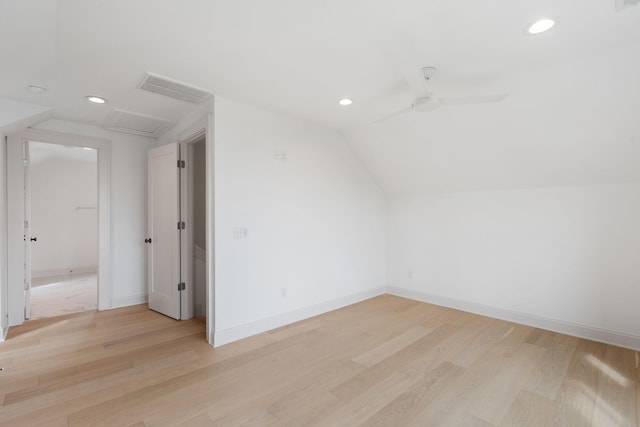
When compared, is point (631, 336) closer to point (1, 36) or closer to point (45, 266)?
point (1, 36)

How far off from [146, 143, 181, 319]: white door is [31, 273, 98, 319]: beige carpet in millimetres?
1066

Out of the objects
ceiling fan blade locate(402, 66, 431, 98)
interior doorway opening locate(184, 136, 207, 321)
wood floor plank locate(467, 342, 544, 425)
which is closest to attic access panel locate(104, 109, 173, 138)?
interior doorway opening locate(184, 136, 207, 321)

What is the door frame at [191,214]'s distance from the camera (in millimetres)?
3033

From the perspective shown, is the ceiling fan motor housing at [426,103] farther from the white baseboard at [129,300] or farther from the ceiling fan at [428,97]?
the white baseboard at [129,300]

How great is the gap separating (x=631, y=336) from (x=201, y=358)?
4.01 metres

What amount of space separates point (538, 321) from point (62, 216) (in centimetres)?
→ 864

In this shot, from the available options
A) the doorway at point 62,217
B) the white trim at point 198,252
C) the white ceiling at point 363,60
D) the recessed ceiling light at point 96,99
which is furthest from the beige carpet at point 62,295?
the recessed ceiling light at point 96,99

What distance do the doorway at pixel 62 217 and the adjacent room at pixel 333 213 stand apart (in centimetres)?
154

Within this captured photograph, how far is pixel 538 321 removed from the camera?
338cm

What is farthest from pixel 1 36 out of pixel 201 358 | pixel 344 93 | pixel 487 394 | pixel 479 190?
pixel 479 190

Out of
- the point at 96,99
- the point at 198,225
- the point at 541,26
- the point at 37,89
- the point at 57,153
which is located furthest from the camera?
the point at 57,153

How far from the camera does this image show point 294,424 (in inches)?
73.5

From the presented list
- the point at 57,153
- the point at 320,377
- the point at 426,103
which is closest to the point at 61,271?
the point at 57,153

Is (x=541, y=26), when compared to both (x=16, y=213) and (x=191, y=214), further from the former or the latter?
(x=16, y=213)
